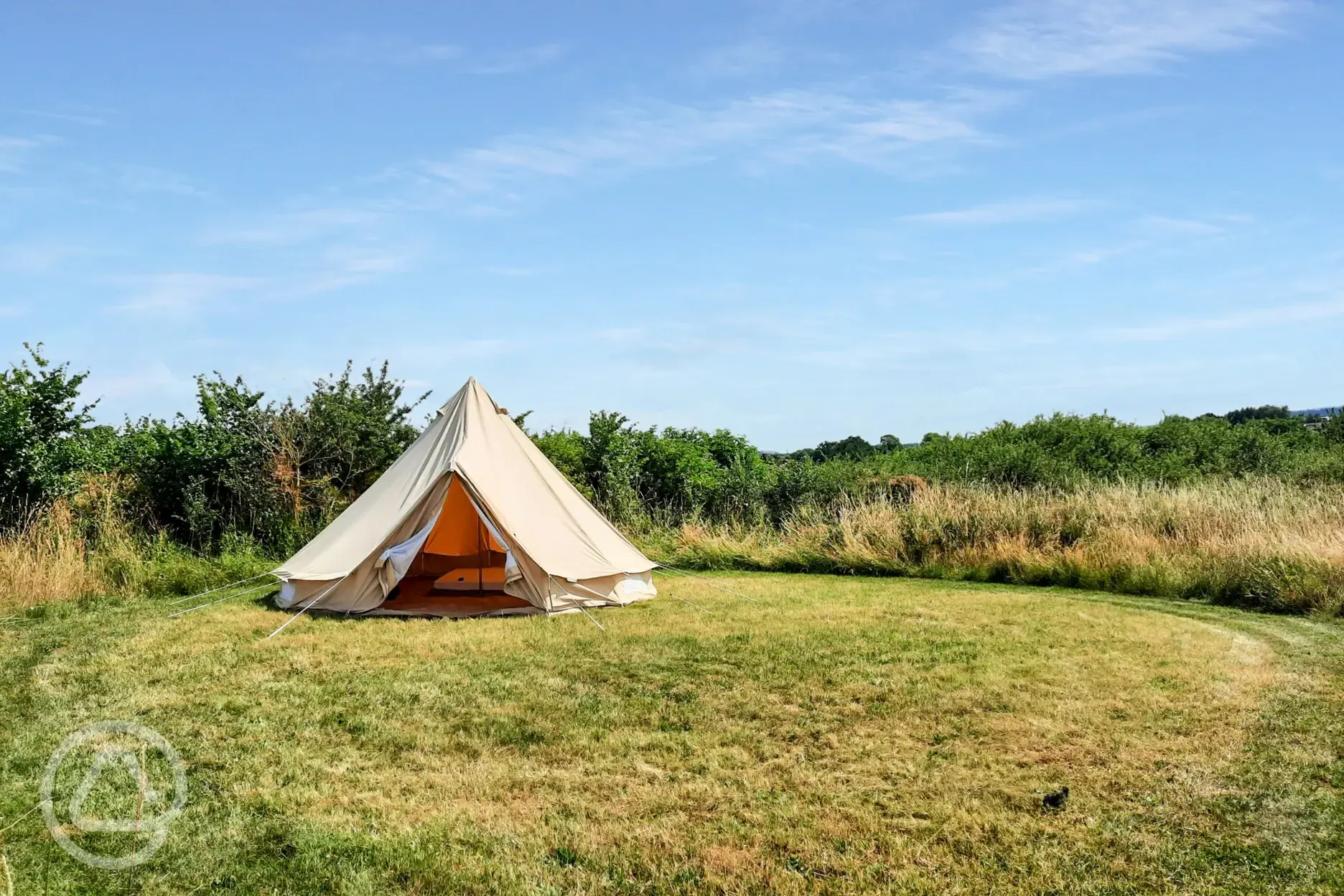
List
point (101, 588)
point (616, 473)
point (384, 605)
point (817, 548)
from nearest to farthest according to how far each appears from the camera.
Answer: point (384, 605)
point (101, 588)
point (817, 548)
point (616, 473)

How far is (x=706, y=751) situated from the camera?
14.4 feet

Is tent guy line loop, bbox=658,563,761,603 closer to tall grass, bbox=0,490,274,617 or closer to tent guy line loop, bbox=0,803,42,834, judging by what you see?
tall grass, bbox=0,490,274,617

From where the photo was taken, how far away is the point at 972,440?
1669 cm

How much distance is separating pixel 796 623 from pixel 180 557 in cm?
615

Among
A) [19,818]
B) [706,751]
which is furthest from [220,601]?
[706,751]

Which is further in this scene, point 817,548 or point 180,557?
point 817,548

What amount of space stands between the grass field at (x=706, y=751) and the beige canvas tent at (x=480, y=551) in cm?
48

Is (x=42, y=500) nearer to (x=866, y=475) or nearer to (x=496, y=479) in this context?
(x=496, y=479)

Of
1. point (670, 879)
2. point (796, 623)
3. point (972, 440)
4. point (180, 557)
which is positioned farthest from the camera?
point (972, 440)

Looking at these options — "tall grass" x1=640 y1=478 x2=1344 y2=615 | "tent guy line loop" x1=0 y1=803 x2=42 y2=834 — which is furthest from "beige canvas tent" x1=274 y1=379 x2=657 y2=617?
"tent guy line loop" x1=0 y1=803 x2=42 y2=834

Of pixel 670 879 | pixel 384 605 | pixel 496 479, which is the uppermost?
pixel 496 479

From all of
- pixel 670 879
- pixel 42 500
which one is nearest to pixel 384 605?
pixel 42 500

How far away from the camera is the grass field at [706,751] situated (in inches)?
130

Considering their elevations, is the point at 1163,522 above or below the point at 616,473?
below
